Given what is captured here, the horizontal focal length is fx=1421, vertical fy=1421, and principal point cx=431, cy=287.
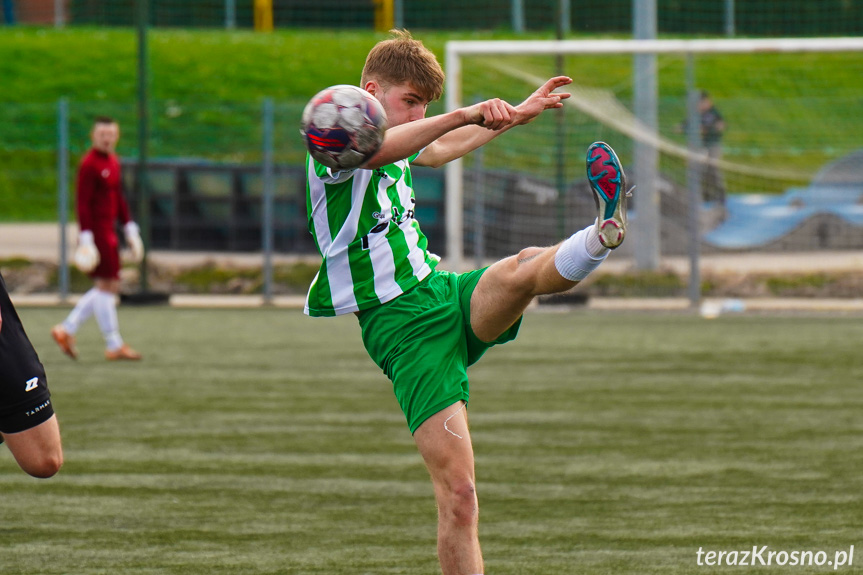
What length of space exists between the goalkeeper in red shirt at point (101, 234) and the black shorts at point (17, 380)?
654 centimetres

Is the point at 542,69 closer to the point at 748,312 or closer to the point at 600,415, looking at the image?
the point at 748,312

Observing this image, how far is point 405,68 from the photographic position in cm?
428

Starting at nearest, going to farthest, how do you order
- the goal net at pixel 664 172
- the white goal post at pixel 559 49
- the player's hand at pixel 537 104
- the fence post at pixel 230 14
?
1. the player's hand at pixel 537 104
2. the white goal post at pixel 559 49
3. the goal net at pixel 664 172
4. the fence post at pixel 230 14

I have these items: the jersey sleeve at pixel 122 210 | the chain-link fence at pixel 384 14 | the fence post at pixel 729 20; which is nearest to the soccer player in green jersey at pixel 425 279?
the jersey sleeve at pixel 122 210

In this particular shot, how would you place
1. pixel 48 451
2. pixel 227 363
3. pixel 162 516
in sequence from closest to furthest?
1. pixel 48 451
2. pixel 162 516
3. pixel 227 363

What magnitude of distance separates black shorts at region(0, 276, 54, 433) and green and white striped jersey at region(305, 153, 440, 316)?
116 centimetres

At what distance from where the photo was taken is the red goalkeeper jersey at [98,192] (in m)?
11.8

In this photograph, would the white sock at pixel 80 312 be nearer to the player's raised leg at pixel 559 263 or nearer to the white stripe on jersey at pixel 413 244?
the white stripe on jersey at pixel 413 244

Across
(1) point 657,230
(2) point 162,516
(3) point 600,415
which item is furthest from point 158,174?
(2) point 162,516

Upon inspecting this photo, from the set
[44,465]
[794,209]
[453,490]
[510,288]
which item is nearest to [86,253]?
[44,465]

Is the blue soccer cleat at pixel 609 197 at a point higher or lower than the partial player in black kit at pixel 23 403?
higher

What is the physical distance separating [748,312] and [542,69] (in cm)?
367

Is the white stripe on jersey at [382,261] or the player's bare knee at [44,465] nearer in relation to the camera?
the white stripe on jersey at [382,261]

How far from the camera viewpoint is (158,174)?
18.1m
